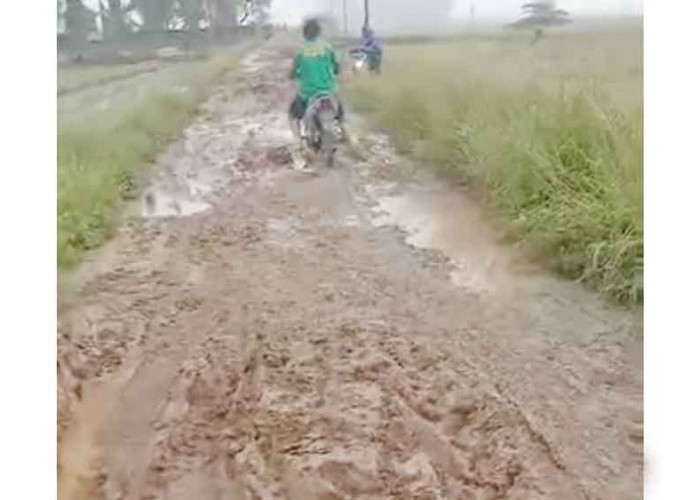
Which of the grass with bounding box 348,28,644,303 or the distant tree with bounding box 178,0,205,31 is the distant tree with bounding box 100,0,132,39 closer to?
the distant tree with bounding box 178,0,205,31

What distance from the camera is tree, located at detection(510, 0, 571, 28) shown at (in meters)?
1.32

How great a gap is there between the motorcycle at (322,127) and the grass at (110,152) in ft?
0.43

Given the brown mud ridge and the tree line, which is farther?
the tree line

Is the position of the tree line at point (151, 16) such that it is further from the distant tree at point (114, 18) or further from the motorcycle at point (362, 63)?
the motorcycle at point (362, 63)

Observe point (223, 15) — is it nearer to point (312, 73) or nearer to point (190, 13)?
point (190, 13)

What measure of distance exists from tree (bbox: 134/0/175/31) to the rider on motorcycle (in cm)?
19

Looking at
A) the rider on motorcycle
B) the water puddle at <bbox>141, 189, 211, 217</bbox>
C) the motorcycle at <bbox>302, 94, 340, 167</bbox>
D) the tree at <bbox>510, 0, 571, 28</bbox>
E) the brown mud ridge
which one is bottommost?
the brown mud ridge

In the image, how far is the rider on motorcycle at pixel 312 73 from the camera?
1.34 m

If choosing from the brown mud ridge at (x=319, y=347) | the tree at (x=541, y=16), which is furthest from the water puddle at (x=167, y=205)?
the tree at (x=541, y=16)

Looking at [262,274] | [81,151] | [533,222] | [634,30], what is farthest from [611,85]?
[81,151]

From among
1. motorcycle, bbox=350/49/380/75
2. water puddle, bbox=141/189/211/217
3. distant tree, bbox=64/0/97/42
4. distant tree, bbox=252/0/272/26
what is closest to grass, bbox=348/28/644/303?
motorcycle, bbox=350/49/380/75

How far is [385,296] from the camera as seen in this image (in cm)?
131

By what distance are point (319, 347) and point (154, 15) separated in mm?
505

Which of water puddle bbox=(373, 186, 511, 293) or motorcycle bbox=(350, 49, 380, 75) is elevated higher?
motorcycle bbox=(350, 49, 380, 75)
